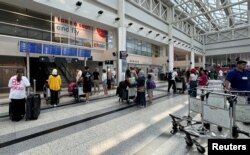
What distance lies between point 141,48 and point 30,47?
49.0 feet

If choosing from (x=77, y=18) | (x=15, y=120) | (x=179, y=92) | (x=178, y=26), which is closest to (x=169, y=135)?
(x=15, y=120)

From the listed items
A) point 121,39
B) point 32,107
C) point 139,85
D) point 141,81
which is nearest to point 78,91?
point 139,85

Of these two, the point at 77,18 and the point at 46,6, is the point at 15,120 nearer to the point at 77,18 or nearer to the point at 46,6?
the point at 46,6

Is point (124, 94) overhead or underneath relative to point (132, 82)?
underneath

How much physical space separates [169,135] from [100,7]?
38.2 feet

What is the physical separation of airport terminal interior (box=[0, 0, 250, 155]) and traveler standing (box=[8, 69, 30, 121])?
0.03m

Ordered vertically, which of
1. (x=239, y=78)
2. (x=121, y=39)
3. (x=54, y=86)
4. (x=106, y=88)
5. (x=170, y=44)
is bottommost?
(x=106, y=88)

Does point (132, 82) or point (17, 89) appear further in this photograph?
point (132, 82)

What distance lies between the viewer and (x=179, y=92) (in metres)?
13.2

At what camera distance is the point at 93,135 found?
4.68m

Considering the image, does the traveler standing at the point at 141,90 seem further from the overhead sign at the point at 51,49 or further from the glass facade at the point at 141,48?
the glass facade at the point at 141,48

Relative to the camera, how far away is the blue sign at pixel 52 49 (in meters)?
11.4

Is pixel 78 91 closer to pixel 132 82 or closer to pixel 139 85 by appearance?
pixel 132 82

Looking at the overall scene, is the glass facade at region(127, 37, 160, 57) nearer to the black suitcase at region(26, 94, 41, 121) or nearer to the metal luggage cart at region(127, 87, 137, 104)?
the metal luggage cart at region(127, 87, 137, 104)
